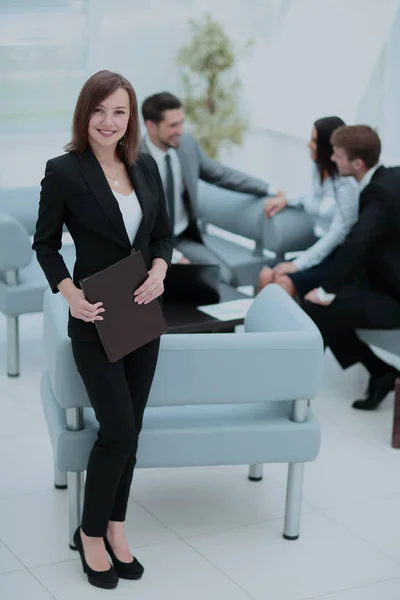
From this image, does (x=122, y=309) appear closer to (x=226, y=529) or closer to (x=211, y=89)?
(x=226, y=529)

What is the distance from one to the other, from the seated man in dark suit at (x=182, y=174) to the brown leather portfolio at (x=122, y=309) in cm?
234

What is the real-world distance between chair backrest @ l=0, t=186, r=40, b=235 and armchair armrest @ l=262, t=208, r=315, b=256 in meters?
1.36

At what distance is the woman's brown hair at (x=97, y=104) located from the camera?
303 centimetres

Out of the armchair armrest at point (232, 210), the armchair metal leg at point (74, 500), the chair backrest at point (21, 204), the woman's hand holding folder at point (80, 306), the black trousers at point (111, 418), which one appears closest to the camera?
the woman's hand holding folder at point (80, 306)

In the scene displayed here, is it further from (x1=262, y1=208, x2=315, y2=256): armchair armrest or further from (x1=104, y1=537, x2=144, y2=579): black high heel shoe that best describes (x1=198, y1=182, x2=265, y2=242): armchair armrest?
(x1=104, y1=537, x2=144, y2=579): black high heel shoe

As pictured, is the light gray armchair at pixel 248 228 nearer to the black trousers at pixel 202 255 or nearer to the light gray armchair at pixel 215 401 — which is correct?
the black trousers at pixel 202 255

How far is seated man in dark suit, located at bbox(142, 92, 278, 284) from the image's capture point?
5.64 metres

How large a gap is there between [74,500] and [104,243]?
0.99 metres

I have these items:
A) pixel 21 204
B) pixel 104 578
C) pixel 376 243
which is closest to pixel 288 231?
pixel 376 243

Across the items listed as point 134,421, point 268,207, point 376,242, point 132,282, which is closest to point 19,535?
point 134,421

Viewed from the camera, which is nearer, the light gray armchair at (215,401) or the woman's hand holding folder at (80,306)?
the woman's hand holding folder at (80,306)

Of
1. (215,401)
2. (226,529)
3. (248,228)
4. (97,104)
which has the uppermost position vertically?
(97,104)

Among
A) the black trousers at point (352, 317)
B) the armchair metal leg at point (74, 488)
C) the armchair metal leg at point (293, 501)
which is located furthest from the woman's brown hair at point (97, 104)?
the black trousers at point (352, 317)

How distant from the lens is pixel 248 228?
604 centimetres
